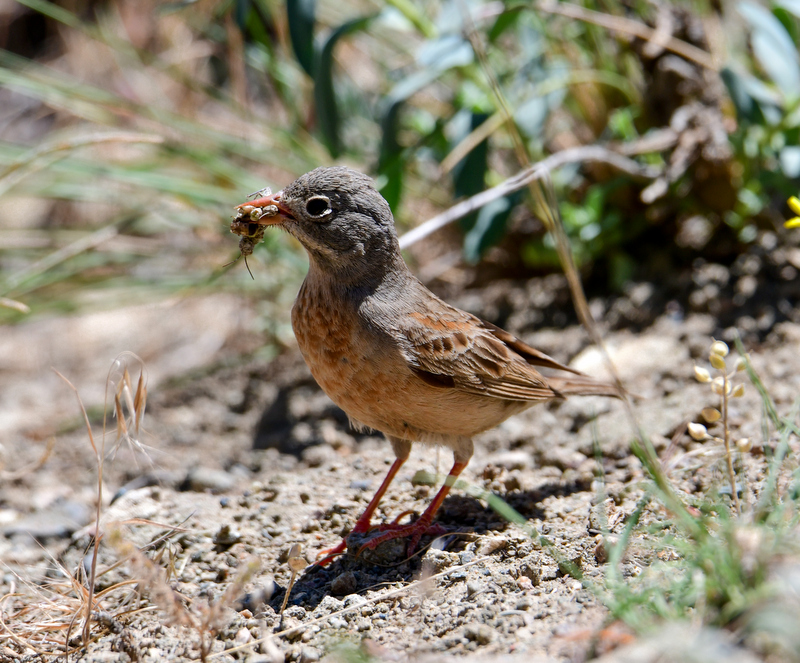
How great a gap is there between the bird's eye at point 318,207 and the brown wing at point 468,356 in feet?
1.89

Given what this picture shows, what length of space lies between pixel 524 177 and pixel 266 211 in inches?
46.0

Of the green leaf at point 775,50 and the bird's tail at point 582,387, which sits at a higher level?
the green leaf at point 775,50

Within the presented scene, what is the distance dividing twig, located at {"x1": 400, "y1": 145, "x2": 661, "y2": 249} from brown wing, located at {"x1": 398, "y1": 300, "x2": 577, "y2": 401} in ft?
1.48

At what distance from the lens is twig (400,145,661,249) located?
139 inches

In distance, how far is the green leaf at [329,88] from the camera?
4.58 metres

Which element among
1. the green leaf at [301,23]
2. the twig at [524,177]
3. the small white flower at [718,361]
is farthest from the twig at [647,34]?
the small white flower at [718,361]

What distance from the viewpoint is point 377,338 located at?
3.31 meters

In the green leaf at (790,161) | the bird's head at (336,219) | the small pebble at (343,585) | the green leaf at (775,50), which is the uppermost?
the green leaf at (775,50)

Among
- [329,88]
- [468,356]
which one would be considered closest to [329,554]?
[468,356]

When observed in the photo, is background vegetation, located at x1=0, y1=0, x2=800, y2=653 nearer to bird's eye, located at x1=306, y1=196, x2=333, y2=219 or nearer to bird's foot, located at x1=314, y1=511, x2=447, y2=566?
bird's eye, located at x1=306, y1=196, x2=333, y2=219

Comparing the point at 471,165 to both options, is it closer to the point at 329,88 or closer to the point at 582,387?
the point at 329,88

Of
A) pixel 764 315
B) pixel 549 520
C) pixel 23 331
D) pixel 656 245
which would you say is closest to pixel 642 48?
pixel 656 245

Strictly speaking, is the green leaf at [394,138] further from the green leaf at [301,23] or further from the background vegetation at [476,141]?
the green leaf at [301,23]

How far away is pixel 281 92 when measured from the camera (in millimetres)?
6133
